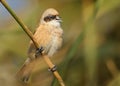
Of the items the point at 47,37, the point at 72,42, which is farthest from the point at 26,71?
the point at 72,42

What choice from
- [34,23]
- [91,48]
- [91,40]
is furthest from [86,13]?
[34,23]

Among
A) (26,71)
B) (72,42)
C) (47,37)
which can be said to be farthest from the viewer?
(72,42)

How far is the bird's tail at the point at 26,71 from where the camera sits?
112 centimetres

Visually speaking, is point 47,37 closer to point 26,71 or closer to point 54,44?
point 54,44

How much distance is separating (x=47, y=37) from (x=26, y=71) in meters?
0.20

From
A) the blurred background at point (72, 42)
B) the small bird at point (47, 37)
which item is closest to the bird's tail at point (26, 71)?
the small bird at point (47, 37)

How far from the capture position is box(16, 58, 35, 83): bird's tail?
3.68 ft

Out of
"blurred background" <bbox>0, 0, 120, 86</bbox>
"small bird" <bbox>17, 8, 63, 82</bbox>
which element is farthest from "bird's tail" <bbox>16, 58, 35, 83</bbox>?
"blurred background" <bbox>0, 0, 120, 86</bbox>

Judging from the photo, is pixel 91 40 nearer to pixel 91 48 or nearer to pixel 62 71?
pixel 91 48

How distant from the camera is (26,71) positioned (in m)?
1.25

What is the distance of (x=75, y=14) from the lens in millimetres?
1885

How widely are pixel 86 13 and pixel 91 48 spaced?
244 mm

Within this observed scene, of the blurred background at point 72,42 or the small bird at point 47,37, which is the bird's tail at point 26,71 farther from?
the blurred background at point 72,42

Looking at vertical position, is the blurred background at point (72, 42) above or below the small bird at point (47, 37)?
below
